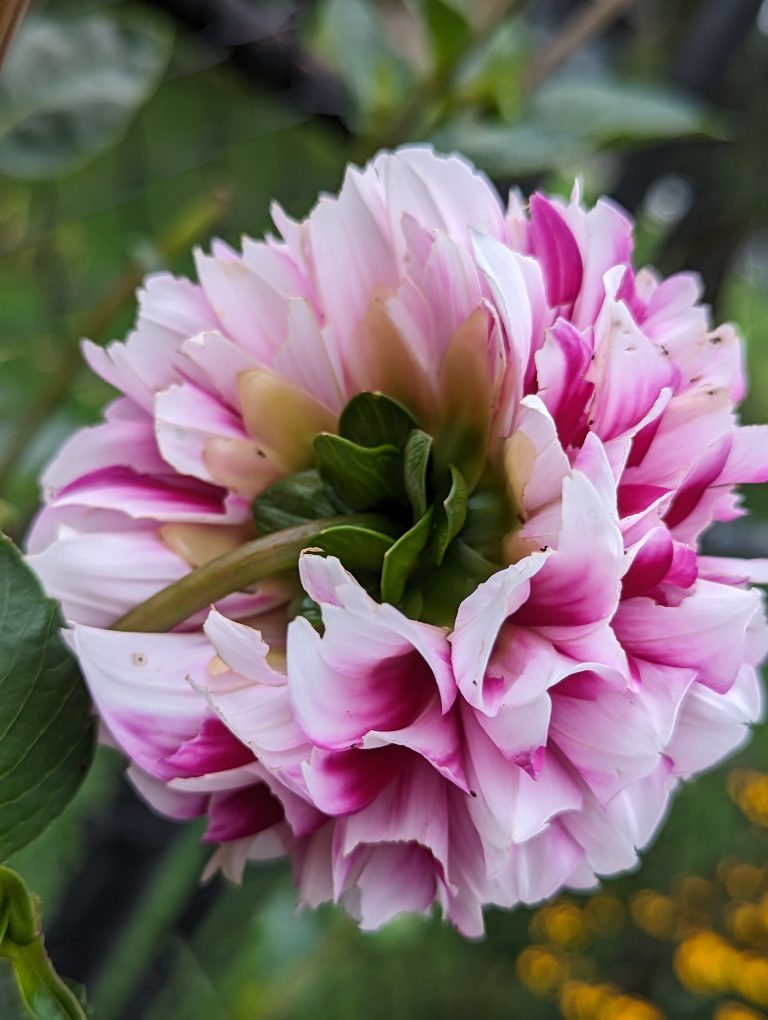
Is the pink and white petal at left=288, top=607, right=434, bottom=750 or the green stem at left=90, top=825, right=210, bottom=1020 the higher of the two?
the pink and white petal at left=288, top=607, right=434, bottom=750

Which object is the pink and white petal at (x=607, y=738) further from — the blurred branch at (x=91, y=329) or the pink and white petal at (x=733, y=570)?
the blurred branch at (x=91, y=329)

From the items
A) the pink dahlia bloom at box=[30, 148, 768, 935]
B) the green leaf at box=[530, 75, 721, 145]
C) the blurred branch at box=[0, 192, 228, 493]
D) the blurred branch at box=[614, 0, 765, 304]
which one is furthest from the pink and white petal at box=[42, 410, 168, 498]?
the blurred branch at box=[614, 0, 765, 304]

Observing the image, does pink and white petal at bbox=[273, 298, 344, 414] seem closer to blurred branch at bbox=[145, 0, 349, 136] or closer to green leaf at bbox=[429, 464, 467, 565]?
green leaf at bbox=[429, 464, 467, 565]

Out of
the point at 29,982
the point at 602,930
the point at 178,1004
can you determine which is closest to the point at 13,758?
the point at 29,982

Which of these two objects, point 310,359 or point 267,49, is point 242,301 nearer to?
point 310,359

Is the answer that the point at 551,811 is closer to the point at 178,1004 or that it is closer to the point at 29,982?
the point at 29,982

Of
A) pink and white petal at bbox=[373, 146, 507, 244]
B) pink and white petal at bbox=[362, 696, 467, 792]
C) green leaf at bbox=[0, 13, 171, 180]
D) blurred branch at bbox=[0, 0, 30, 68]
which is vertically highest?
blurred branch at bbox=[0, 0, 30, 68]
